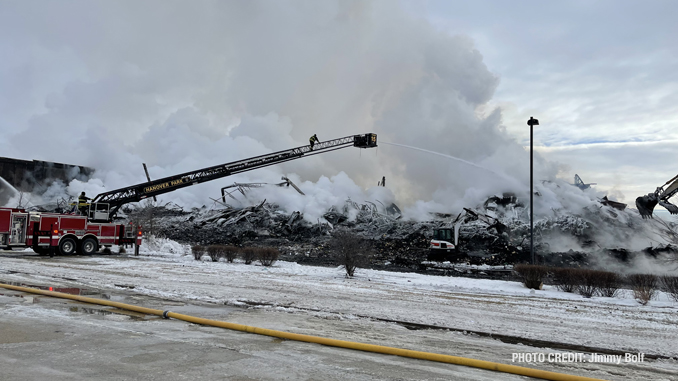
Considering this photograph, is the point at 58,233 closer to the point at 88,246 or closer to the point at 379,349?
the point at 88,246

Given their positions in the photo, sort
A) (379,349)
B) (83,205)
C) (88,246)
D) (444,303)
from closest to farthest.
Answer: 1. (379,349)
2. (444,303)
3. (88,246)
4. (83,205)

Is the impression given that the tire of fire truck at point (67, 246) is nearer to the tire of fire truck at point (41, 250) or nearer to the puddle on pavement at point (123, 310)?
the tire of fire truck at point (41, 250)

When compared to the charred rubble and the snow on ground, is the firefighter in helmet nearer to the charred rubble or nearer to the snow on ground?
the charred rubble

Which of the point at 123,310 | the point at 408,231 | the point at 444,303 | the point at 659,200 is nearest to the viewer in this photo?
the point at 123,310

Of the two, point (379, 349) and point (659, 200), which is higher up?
point (659, 200)

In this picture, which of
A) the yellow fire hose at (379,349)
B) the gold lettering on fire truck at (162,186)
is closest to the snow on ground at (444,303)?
the yellow fire hose at (379,349)

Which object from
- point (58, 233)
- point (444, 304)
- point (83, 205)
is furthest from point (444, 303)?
point (83, 205)

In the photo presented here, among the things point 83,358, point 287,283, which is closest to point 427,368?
point 83,358

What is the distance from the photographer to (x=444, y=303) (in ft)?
34.4

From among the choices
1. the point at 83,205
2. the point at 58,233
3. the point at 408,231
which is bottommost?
the point at 58,233

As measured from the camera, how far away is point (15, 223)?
1967 cm

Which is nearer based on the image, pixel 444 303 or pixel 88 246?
pixel 444 303

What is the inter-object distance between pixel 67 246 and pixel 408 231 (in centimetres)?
2359

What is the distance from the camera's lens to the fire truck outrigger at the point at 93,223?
19.8 m
